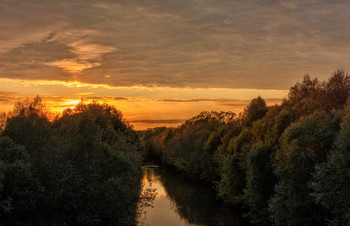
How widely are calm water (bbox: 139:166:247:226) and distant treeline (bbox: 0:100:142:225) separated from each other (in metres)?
7.52

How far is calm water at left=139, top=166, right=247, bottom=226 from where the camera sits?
48469 millimetres

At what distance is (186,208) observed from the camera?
187ft

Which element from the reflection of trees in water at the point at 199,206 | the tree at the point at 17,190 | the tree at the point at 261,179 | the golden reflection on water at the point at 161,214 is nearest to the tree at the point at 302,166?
the tree at the point at 261,179

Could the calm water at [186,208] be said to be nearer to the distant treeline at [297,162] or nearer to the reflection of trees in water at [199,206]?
the reflection of trees in water at [199,206]

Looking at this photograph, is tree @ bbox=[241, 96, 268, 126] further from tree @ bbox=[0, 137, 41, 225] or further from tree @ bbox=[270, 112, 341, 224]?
tree @ bbox=[0, 137, 41, 225]

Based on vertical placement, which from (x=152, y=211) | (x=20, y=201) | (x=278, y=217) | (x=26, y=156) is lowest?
(x=152, y=211)

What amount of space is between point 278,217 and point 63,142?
82.5 ft

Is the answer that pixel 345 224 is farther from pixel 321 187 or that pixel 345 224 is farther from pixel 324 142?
pixel 324 142

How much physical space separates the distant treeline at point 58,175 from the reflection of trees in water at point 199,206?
1276cm

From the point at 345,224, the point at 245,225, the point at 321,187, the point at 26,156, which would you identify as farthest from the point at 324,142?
the point at 26,156

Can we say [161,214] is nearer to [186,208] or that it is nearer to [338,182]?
[186,208]

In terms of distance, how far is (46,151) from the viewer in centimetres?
3406

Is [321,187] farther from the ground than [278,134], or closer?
closer

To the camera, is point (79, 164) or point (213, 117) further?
point (213, 117)
